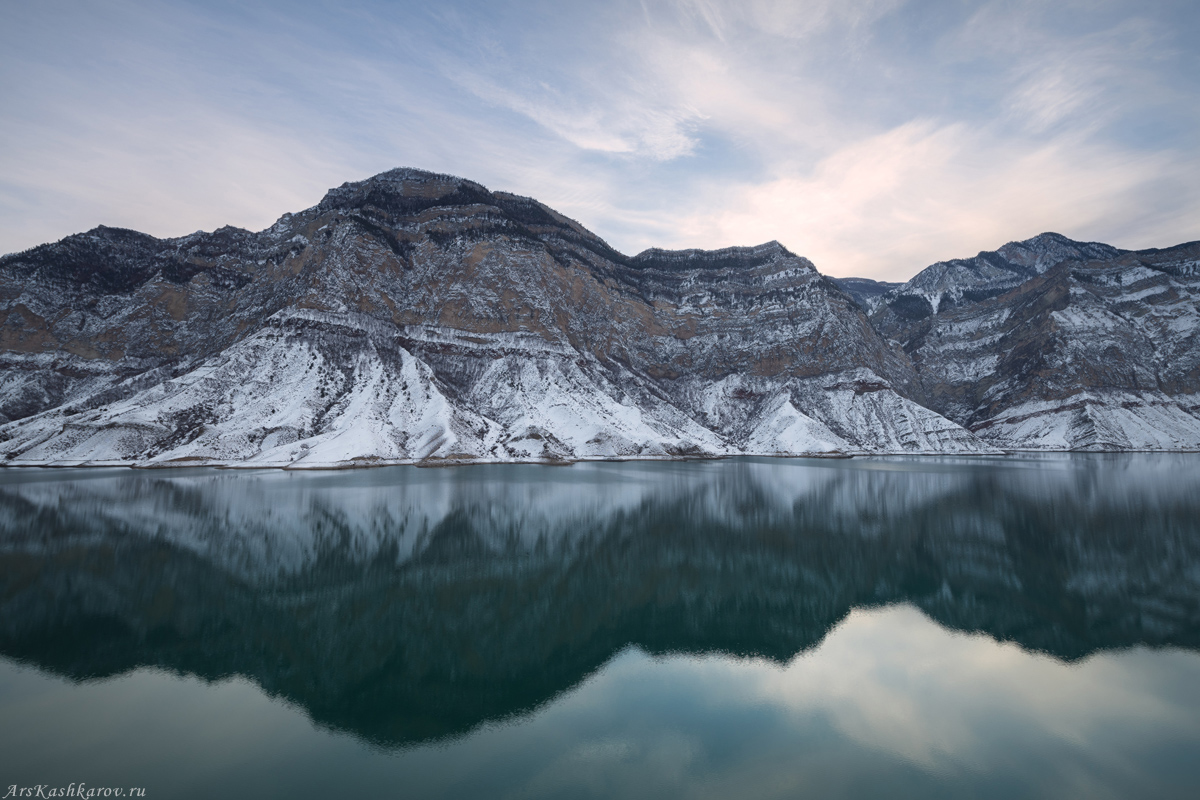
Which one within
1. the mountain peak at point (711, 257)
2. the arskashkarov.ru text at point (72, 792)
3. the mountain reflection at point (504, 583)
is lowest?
→ the mountain reflection at point (504, 583)

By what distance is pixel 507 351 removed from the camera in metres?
107

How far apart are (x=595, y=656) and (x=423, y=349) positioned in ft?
318

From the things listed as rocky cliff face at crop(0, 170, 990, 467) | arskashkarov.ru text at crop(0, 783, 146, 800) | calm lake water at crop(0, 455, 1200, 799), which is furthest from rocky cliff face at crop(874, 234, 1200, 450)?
arskashkarov.ru text at crop(0, 783, 146, 800)

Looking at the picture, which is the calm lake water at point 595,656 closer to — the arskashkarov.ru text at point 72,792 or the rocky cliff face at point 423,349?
the arskashkarov.ru text at point 72,792

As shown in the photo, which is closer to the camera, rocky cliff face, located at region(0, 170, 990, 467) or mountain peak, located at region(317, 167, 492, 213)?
rocky cliff face, located at region(0, 170, 990, 467)

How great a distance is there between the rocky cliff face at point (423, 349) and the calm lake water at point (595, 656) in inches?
1992

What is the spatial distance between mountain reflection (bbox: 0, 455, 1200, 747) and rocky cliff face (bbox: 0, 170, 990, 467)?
38.6m

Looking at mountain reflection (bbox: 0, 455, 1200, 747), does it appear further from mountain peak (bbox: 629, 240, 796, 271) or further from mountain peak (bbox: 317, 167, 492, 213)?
mountain peak (bbox: 629, 240, 796, 271)

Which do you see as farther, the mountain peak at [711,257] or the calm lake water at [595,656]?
the mountain peak at [711,257]

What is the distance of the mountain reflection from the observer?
47.2ft

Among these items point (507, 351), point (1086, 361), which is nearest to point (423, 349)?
point (507, 351)

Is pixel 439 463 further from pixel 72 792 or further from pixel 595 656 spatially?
pixel 72 792

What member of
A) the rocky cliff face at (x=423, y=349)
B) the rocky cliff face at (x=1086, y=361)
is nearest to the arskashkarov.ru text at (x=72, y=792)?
the rocky cliff face at (x=423, y=349)

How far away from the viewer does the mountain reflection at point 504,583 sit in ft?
47.2
